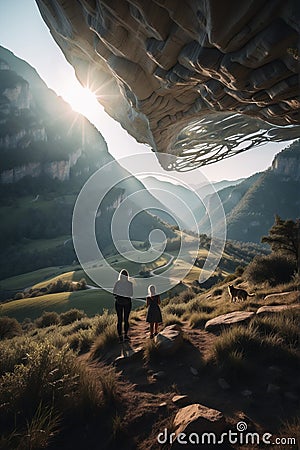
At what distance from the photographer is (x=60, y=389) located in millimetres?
3641

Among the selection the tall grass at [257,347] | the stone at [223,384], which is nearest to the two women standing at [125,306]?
the tall grass at [257,347]

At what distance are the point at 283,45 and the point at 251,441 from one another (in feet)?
13.3

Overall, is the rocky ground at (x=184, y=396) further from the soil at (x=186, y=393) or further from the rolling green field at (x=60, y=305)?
the rolling green field at (x=60, y=305)

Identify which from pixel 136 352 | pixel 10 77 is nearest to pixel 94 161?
pixel 10 77

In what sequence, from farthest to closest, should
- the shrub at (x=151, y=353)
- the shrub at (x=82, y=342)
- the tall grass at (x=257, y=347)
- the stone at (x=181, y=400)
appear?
the shrub at (x=82, y=342) → the shrub at (x=151, y=353) → the tall grass at (x=257, y=347) → the stone at (x=181, y=400)

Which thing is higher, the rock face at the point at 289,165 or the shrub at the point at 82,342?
the rock face at the point at 289,165

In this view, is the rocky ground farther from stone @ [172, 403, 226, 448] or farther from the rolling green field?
the rolling green field

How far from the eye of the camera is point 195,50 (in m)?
2.53

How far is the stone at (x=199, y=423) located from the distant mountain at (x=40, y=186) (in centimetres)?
9441

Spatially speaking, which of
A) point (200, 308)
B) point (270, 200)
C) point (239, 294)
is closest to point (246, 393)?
point (200, 308)

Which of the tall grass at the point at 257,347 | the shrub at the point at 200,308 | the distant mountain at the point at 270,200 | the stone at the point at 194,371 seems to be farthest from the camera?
the distant mountain at the point at 270,200

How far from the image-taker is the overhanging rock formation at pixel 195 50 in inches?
74.2

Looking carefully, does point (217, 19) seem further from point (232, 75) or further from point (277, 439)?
point (277, 439)

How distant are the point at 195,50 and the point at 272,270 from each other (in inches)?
462
